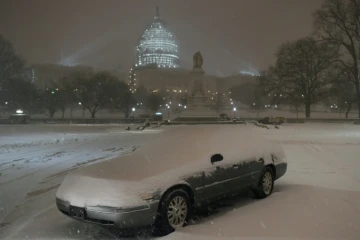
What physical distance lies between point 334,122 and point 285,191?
46740 mm

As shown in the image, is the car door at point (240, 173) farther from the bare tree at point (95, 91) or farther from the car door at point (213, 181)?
the bare tree at point (95, 91)

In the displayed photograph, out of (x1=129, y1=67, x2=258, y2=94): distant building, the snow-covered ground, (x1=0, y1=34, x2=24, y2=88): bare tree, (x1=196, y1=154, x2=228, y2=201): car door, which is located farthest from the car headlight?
(x1=129, y1=67, x2=258, y2=94): distant building

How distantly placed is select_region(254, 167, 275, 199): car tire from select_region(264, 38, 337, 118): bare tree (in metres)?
49.4

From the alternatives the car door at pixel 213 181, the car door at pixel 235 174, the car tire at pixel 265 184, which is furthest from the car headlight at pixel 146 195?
the car tire at pixel 265 184

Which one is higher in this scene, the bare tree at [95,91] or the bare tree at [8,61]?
the bare tree at [8,61]

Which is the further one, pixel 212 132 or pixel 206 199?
pixel 212 132

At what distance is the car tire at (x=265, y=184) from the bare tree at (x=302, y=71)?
49354 mm

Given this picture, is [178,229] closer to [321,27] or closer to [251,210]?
[251,210]

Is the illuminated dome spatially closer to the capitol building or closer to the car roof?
the capitol building

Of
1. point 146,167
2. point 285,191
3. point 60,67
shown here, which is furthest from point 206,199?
point 60,67

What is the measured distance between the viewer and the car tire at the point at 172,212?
521 centimetres

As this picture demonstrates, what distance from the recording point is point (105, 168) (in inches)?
228

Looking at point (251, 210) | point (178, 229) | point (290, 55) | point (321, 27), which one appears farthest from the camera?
point (290, 55)

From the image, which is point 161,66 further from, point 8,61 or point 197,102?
point 197,102
